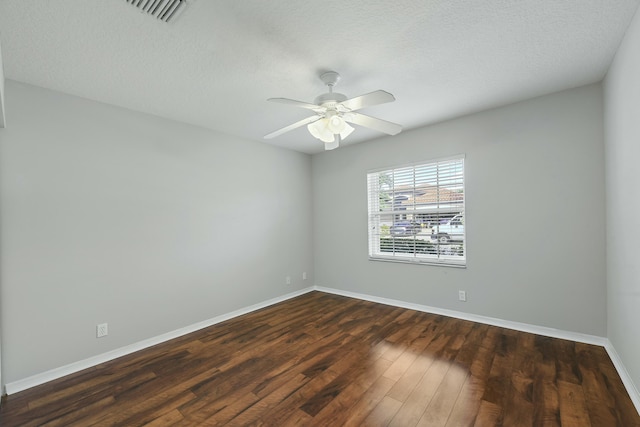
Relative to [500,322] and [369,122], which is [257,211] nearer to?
[369,122]

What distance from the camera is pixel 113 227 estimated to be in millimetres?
2674

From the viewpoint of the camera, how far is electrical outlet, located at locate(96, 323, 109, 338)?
→ 2.54 metres

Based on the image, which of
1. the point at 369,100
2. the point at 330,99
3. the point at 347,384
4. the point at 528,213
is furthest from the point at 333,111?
the point at 528,213

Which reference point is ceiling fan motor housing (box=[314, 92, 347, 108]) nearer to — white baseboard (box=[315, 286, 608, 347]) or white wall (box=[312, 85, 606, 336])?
white wall (box=[312, 85, 606, 336])

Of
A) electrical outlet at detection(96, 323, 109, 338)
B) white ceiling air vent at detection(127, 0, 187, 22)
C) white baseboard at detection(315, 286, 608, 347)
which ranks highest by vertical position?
white ceiling air vent at detection(127, 0, 187, 22)

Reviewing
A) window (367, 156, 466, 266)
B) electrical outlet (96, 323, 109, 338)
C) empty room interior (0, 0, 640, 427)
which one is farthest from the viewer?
window (367, 156, 466, 266)

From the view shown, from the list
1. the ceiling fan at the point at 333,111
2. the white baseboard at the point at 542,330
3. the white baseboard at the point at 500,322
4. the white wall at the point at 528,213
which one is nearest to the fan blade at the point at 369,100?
the ceiling fan at the point at 333,111

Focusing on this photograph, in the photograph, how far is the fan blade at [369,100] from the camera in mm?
1804

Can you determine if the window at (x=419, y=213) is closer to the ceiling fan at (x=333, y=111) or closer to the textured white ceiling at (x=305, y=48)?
the textured white ceiling at (x=305, y=48)

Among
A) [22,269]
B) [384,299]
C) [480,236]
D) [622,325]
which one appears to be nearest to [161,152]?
[22,269]

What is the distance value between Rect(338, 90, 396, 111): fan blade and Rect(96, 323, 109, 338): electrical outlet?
2969 millimetres

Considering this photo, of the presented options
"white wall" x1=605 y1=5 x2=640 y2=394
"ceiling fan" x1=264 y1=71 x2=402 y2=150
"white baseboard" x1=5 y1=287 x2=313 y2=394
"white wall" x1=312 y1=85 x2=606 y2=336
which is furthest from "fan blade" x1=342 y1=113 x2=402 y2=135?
"white baseboard" x1=5 y1=287 x2=313 y2=394

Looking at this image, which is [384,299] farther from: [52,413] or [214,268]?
[52,413]

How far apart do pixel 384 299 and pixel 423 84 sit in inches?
115
